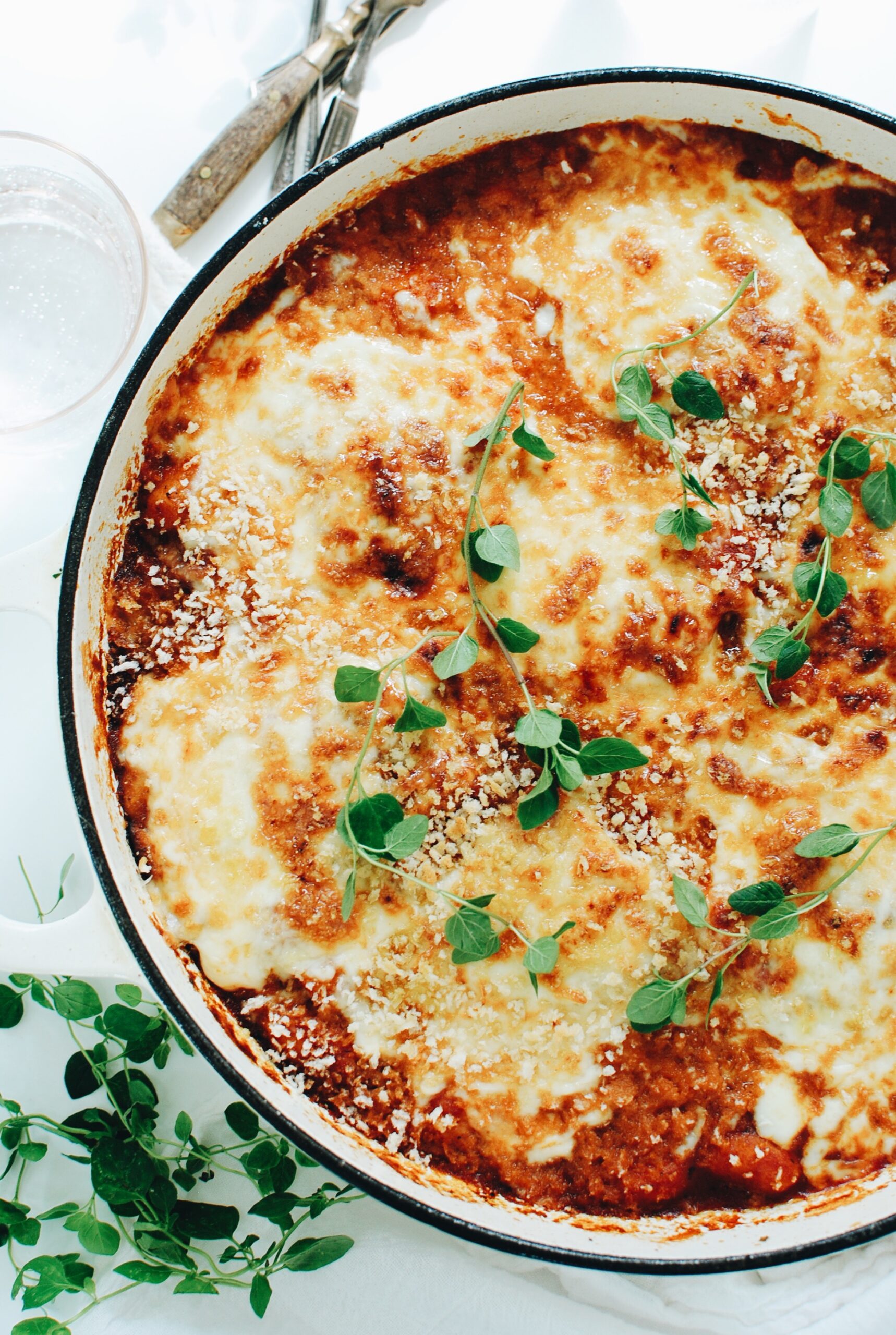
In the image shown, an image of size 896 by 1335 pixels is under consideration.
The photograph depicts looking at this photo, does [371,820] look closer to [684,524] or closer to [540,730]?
[540,730]

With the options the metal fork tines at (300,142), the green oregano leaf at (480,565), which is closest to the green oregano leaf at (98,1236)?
the green oregano leaf at (480,565)

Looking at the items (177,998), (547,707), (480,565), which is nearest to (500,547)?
(480,565)

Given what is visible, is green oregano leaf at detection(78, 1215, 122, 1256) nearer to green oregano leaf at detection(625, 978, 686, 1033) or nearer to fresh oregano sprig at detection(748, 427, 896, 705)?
green oregano leaf at detection(625, 978, 686, 1033)

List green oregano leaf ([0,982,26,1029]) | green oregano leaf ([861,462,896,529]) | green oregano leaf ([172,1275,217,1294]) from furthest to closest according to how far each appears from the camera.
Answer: green oregano leaf ([0,982,26,1029]) → green oregano leaf ([172,1275,217,1294]) → green oregano leaf ([861,462,896,529])

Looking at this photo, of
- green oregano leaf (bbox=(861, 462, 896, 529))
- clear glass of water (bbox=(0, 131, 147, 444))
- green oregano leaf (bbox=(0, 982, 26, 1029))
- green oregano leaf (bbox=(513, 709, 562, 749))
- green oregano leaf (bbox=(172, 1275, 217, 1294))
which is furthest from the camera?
clear glass of water (bbox=(0, 131, 147, 444))

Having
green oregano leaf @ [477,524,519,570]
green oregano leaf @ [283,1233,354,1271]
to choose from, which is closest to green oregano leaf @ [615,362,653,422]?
green oregano leaf @ [477,524,519,570]

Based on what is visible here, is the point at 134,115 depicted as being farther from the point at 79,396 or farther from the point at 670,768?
the point at 670,768
